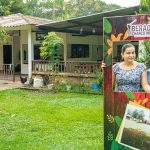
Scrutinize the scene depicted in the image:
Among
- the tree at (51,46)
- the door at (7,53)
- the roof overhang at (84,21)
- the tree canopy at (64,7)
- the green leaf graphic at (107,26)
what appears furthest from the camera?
the tree canopy at (64,7)

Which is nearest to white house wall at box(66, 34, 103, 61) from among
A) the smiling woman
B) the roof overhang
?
the roof overhang

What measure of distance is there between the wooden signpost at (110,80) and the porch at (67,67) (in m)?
11.0

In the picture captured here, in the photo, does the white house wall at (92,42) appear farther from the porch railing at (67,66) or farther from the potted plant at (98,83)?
the potted plant at (98,83)

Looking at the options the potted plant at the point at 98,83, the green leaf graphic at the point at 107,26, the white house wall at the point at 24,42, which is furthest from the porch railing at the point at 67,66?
the green leaf graphic at the point at 107,26

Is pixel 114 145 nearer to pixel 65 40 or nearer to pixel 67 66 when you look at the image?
pixel 67 66

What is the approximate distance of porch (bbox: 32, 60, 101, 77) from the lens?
53.3ft

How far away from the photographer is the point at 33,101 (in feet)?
41.9

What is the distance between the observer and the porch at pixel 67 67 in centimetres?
1625

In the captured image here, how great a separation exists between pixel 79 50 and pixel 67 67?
244 inches

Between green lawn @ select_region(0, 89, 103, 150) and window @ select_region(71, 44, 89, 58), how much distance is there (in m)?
8.66

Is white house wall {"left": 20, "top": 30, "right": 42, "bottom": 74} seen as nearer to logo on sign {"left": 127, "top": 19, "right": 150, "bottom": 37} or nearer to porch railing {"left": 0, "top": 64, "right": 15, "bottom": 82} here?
porch railing {"left": 0, "top": 64, "right": 15, "bottom": 82}

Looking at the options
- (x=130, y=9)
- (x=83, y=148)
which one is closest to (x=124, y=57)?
(x=83, y=148)

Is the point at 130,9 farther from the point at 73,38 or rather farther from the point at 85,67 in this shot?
the point at 73,38

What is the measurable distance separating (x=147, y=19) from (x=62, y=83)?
12457 mm
